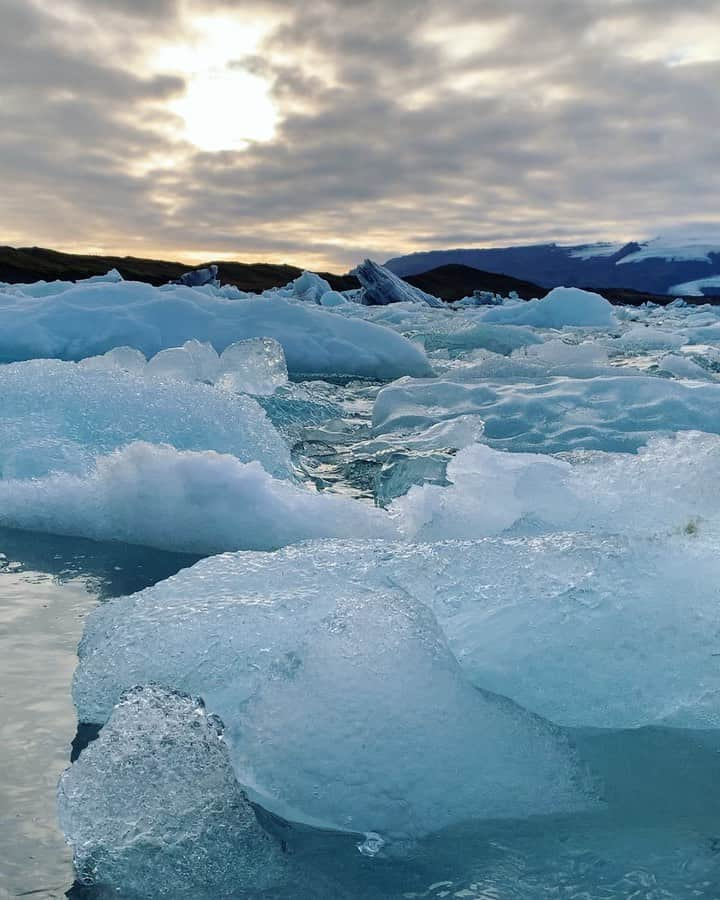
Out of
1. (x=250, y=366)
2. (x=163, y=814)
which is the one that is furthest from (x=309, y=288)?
(x=163, y=814)

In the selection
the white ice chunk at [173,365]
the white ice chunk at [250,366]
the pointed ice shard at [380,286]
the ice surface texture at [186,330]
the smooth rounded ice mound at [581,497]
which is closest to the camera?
the smooth rounded ice mound at [581,497]

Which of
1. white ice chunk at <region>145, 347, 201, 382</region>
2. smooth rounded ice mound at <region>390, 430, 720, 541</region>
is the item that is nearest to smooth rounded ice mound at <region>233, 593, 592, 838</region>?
smooth rounded ice mound at <region>390, 430, 720, 541</region>

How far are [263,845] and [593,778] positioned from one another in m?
0.59

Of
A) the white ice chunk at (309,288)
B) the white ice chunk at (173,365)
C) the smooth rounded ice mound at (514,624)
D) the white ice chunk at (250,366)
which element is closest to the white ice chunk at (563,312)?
the white ice chunk at (309,288)

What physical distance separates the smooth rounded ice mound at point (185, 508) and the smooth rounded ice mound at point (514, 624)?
3.20 feet

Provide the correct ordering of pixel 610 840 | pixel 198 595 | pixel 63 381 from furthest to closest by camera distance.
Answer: pixel 63 381 → pixel 198 595 → pixel 610 840

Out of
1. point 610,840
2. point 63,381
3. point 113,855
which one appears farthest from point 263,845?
point 63,381

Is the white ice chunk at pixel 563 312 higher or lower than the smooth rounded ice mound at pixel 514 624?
higher

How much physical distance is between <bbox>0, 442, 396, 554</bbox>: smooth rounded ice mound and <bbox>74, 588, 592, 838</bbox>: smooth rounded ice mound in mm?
1195

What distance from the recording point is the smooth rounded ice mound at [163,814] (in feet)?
4.13

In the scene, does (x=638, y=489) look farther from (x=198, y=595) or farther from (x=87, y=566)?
(x=87, y=566)

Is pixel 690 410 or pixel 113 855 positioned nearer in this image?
pixel 113 855

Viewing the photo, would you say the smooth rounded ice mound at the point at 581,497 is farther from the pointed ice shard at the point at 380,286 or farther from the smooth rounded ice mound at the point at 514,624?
the pointed ice shard at the point at 380,286

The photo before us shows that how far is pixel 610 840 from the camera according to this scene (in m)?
1.39
